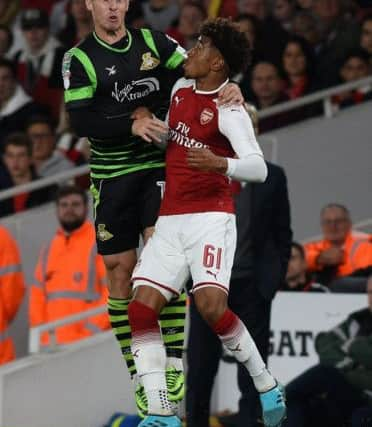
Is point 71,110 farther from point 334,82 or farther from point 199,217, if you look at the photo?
point 334,82

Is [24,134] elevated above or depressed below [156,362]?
above

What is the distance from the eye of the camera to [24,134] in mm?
15219

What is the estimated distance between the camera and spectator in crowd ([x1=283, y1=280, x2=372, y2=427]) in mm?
11805

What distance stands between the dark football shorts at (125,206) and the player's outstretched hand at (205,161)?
812mm

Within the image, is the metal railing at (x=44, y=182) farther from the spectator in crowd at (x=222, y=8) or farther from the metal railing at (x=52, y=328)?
the spectator in crowd at (x=222, y=8)

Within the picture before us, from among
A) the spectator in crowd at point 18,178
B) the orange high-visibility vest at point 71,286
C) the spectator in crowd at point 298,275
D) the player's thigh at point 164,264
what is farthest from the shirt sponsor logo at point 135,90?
the spectator in crowd at point 18,178

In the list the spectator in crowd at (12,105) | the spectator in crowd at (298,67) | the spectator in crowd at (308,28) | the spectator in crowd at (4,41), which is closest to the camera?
the spectator in crowd at (298,67)

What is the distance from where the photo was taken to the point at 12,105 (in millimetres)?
16203

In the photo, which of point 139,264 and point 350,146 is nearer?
point 139,264

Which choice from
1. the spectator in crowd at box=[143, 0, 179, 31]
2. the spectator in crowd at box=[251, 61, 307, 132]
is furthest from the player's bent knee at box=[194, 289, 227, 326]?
the spectator in crowd at box=[143, 0, 179, 31]

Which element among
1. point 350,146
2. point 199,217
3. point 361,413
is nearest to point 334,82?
point 350,146

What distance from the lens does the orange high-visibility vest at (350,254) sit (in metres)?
13.9

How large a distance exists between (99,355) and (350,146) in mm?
3775

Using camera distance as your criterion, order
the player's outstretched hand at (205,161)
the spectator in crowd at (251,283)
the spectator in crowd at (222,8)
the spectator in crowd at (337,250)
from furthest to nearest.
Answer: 1. the spectator in crowd at (222,8)
2. the spectator in crowd at (337,250)
3. the spectator in crowd at (251,283)
4. the player's outstretched hand at (205,161)
